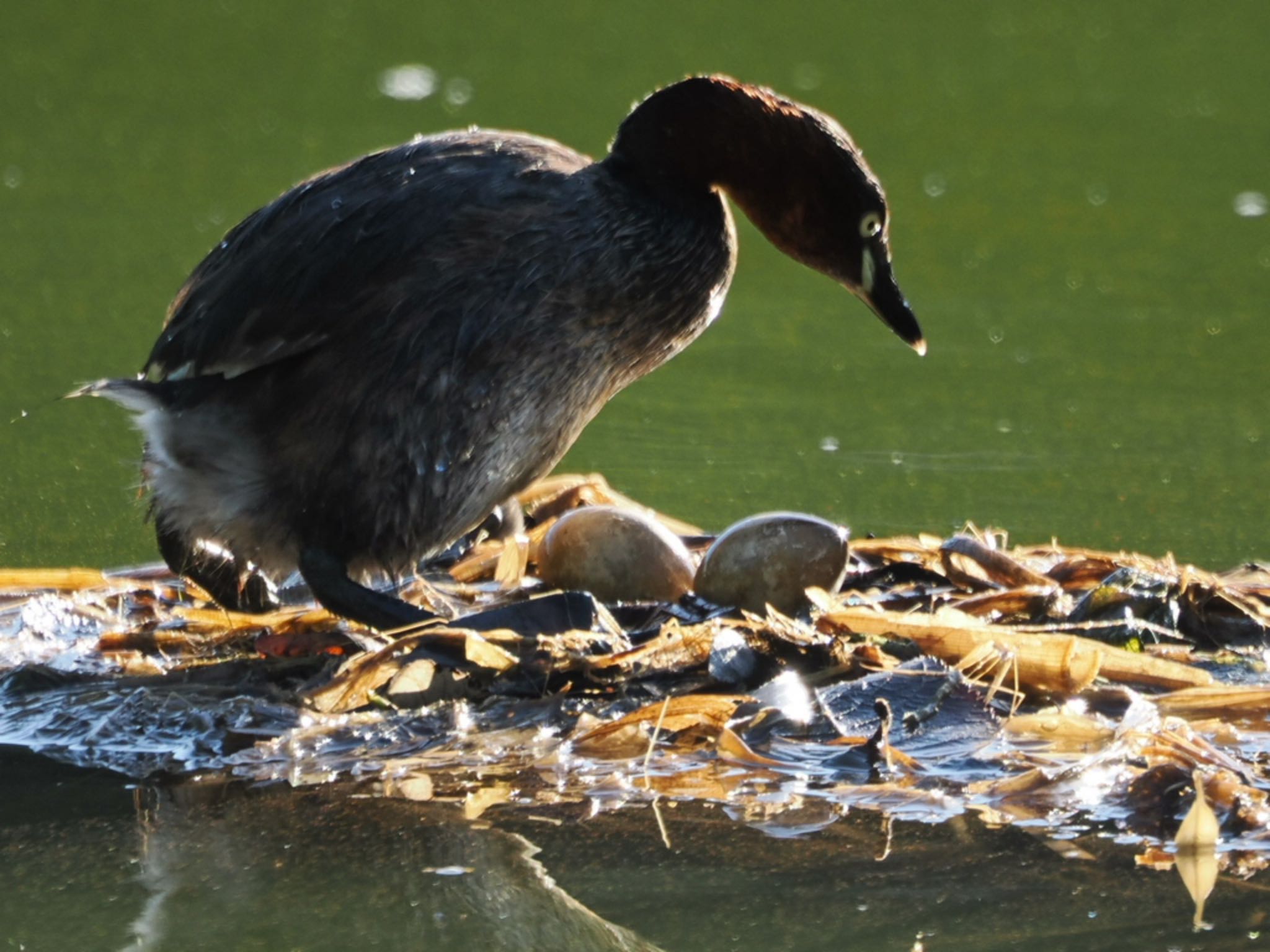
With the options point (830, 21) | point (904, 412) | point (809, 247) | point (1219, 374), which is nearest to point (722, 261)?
point (809, 247)

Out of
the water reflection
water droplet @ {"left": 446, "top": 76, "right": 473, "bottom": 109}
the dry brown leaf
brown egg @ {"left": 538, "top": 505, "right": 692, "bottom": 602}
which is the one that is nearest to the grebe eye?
brown egg @ {"left": 538, "top": 505, "right": 692, "bottom": 602}

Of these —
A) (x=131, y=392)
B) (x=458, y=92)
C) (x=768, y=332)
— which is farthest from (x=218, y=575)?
(x=458, y=92)

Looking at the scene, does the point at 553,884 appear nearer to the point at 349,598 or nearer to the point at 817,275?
the point at 349,598

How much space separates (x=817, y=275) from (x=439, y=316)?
358 cm

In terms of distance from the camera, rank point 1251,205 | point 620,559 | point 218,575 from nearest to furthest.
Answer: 1. point 620,559
2. point 218,575
3. point 1251,205

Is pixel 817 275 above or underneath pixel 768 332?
above

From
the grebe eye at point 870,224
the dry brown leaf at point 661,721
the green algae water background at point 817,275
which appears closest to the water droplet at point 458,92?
the green algae water background at point 817,275

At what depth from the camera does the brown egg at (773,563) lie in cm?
366

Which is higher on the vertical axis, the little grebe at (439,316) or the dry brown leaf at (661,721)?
the little grebe at (439,316)

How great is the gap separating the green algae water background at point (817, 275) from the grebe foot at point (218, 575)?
1.86 feet

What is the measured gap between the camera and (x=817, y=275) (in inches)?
279

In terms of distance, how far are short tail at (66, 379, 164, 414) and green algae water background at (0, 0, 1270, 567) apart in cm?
70

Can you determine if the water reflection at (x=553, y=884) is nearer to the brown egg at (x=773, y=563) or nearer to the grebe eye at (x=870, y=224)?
the brown egg at (x=773, y=563)

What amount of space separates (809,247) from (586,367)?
0.53 meters
